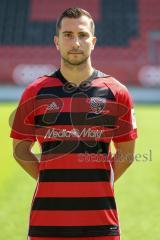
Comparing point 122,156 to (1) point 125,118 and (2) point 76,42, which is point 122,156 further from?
(2) point 76,42

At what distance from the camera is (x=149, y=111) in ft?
54.1

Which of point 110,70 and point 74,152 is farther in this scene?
point 110,70

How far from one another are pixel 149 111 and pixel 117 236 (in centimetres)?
1386

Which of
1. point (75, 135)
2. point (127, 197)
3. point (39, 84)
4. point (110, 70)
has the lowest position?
point (127, 197)

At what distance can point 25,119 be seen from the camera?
9.79 feet

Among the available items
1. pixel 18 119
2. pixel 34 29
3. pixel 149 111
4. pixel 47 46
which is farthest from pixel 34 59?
pixel 18 119

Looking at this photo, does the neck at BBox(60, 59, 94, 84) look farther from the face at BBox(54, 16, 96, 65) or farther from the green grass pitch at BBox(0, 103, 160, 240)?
the green grass pitch at BBox(0, 103, 160, 240)

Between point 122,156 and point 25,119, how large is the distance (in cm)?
59

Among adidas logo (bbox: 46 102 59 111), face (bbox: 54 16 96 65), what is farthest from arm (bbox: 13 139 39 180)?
face (bbox: 54 16 96 65)

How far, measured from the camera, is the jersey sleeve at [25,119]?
2922 millimetres

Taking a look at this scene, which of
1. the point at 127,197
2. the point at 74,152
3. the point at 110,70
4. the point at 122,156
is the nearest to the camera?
the point at 74,152

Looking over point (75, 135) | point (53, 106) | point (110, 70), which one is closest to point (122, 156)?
point (75, 135)

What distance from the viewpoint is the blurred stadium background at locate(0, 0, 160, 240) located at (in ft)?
20.1

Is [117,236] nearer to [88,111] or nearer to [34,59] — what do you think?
[88,111]
